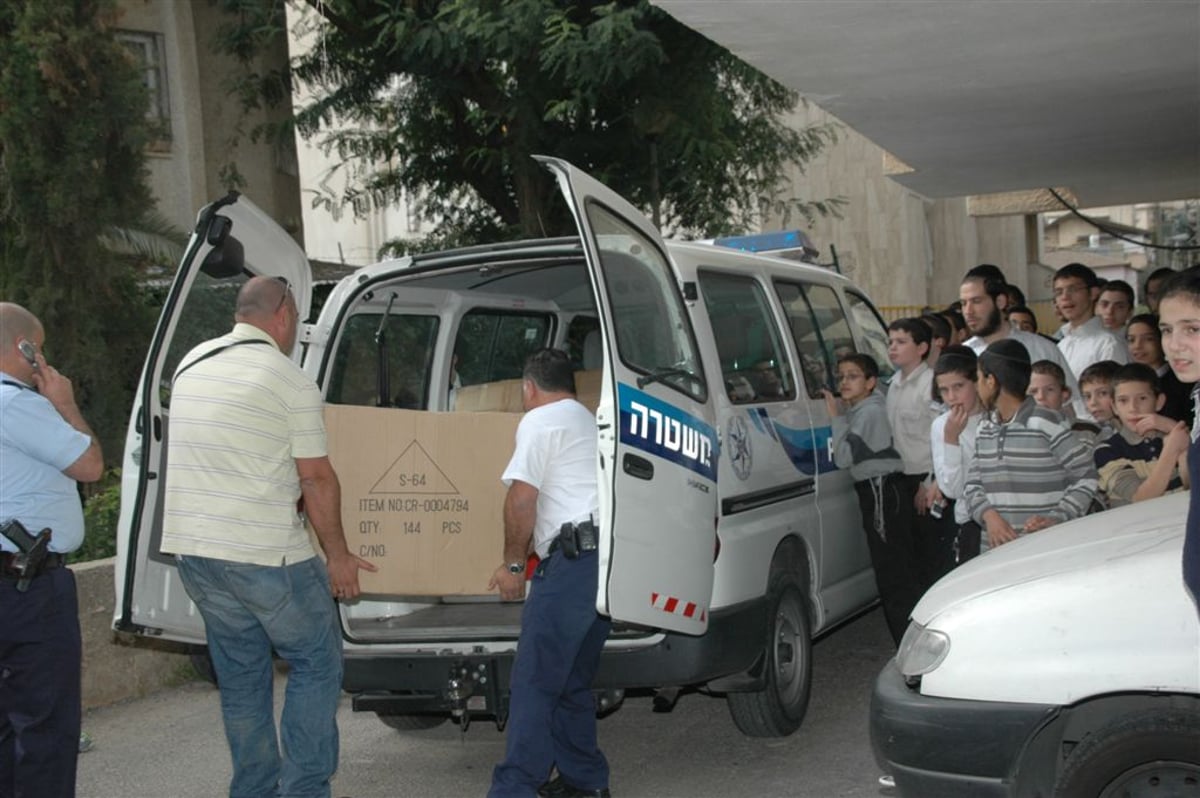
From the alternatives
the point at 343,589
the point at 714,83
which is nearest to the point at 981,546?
the point at 343,589

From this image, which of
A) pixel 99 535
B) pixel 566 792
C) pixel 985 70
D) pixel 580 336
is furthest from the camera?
pixel 99 535

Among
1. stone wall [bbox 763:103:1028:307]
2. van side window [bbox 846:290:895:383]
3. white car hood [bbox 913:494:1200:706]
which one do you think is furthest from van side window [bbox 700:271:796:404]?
stone wall [bbox 763:103:1028:307]

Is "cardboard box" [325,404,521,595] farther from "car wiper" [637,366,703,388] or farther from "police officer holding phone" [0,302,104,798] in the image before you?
"police officer holding phone" [0,302,104,798]

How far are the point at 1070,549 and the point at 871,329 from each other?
3.65 meters

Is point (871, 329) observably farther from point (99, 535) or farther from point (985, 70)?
point (99, 535)

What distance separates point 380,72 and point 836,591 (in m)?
9.58

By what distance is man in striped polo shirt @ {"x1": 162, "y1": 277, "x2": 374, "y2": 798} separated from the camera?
4641mm

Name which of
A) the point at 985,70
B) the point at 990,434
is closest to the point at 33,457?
the point at 990,434

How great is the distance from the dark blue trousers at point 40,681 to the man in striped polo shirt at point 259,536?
415 mm

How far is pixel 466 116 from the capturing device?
47.9ft

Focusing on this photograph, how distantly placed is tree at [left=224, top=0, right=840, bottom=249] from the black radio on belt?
23.9 ft

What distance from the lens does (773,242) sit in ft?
25.3

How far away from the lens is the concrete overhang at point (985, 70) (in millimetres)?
6242

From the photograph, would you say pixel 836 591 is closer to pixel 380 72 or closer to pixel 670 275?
pixel 670 275
